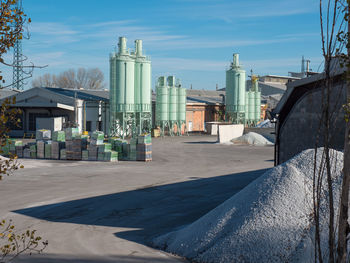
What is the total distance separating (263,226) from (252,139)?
109ft

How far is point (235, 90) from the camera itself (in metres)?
56.6

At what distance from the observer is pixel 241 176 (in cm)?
2286

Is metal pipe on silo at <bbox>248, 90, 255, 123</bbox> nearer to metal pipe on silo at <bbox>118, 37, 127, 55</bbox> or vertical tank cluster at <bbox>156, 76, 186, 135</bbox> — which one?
vertical tank cluster at <bbox>156, 76, 186, 135</bbox>

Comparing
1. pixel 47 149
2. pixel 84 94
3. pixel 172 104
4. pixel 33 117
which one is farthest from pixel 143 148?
pixel 172 104

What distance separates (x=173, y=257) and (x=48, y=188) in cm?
1068

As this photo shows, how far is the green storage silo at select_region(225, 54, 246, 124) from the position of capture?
5619cm

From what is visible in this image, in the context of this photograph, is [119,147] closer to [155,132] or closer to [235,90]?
[155,132]

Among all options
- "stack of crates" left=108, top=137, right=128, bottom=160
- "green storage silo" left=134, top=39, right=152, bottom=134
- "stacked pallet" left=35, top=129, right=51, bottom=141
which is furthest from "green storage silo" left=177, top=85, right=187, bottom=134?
"stacked pallet" left=35, top=129, right=51, bottom=141

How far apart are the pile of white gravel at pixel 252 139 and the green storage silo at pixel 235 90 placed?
13983mm

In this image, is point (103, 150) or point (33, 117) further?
point (33, 117)

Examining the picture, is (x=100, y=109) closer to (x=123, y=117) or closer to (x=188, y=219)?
(x=123, y=117)

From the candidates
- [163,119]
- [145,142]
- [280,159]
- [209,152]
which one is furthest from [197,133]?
[280,159]

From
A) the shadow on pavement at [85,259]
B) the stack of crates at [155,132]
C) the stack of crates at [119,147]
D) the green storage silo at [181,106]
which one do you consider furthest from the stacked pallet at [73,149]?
the green storage silo at [181,106]

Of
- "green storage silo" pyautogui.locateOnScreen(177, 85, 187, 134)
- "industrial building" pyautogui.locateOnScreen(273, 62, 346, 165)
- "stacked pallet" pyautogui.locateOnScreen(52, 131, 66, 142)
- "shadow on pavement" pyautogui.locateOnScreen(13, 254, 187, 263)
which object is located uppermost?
"green storage silo" pyautogui.locateOnScreen(177, 85, 187, 134)
